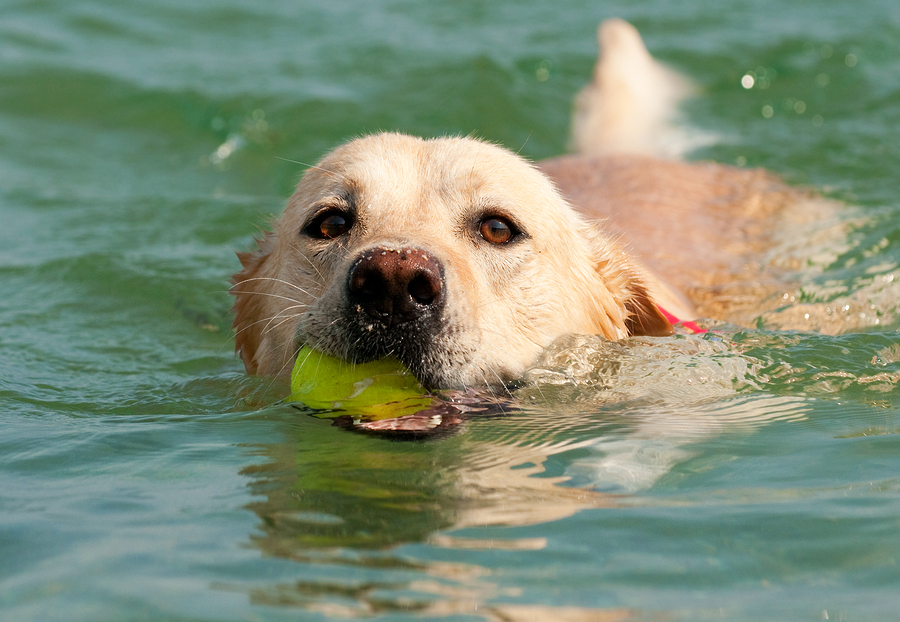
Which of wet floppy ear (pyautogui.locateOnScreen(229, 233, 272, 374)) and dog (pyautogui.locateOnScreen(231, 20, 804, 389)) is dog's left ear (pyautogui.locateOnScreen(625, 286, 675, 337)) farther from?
wet floppy ear (pyautogui.locateOnScreen(229, 233, 272, 374))

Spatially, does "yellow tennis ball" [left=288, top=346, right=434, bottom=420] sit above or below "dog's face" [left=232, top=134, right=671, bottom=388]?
below

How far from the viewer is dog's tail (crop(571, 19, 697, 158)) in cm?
744

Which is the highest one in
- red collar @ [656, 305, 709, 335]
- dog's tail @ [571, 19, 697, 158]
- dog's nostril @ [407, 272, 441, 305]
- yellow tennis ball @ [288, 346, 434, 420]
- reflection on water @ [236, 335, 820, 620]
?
dog's tail @ [571, 19, 697, 158]

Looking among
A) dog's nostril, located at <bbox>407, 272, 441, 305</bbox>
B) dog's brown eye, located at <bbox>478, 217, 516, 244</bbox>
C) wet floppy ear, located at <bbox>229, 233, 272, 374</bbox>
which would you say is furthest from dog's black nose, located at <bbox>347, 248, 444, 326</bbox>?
wet floppy ear, located at <bbox>229, 233, 272, 374</bbox>

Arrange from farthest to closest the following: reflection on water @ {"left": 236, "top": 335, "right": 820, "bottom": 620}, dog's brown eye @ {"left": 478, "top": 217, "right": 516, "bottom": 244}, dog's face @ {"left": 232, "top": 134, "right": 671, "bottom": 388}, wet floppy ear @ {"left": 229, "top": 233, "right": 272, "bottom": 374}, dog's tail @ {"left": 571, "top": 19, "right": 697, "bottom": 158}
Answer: dog's tail @ {"left": 571, "top": 19, "right": 697, "bottom": 158} < wet floppy ear @ {"left": 229, "top": 233, "right": 272, "bottom": 374} < dog's brown eye @ {"left": 478, "top": 217, "right": 516, "bottom": 244} < dog's face @ {"left": 232, "top": 134, "right": 671, "bottom": 388} < reflection on water @ {"left": 236, "top": 335, "right": 820, "bottom": 620}

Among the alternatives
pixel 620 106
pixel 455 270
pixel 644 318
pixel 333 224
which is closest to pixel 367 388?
pixel 455 270

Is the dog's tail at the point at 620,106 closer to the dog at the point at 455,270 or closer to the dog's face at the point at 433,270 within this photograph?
the dog at the point at 455,270

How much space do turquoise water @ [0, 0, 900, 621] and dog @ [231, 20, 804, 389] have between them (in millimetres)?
267

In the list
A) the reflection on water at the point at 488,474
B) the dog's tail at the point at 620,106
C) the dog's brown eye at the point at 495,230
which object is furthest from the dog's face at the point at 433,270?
the dog's tail at the point at 620,106

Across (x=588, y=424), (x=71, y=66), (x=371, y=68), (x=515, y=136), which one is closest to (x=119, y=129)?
(x=71, y=66)

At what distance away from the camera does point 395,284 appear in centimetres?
308

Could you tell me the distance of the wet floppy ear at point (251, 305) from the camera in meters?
4.41

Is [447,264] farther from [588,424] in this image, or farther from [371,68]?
Answer: [371,68]

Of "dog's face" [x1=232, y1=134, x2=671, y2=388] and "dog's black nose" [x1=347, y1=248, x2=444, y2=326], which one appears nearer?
"dog's black nose" [x1=347, y1=248, x2=444, y2=326]
